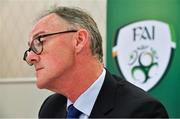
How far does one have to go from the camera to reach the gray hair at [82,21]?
4.42ft

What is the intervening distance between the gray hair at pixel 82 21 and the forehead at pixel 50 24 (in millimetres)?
17

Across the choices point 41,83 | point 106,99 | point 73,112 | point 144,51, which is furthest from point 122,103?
point 144,51

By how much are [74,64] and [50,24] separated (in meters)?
0.16

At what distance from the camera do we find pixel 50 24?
4.41 ft

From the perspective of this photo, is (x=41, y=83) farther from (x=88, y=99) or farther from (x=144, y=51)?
(x=144, y=51)

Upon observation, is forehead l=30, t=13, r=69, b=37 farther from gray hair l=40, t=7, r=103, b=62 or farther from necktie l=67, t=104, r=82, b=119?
necktie l=67, t=104, r=82, b=119

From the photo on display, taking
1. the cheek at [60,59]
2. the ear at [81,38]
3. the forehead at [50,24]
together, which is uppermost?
the forehead at [50,24]

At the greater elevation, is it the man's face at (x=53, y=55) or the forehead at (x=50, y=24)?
the forehead at (x=50, y=24)

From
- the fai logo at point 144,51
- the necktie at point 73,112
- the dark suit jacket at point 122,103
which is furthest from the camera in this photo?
the fai logo at point 144,51

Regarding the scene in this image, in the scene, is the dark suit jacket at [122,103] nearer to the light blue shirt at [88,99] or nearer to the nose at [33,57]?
the light blue shirt at [88,99]

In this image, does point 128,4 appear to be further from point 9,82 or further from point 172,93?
point 9,82

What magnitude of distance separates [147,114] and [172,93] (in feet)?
6.96

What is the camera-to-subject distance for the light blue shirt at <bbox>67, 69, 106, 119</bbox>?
1.31 metres

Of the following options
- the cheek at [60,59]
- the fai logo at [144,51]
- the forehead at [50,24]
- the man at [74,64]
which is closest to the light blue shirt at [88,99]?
the man at [74,64]
